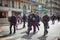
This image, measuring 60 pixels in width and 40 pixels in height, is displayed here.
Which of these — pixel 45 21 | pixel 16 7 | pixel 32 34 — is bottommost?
pixel 32 34

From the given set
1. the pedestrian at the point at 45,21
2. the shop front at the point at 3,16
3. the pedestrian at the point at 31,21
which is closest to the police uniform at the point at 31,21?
the pedestrian at the point at 31,21

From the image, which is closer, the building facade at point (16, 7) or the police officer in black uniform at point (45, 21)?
the building facade at point (16, 7)

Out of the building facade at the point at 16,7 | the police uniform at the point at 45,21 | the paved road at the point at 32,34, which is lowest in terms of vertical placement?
the paved road at the point at 32,34

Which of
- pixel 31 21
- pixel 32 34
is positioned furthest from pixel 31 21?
pixel 32 34

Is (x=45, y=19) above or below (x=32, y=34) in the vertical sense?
above

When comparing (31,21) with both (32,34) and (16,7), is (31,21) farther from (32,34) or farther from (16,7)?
(16,7)

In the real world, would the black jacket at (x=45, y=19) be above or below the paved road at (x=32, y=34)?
above

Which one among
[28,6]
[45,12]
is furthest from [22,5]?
[45,12]

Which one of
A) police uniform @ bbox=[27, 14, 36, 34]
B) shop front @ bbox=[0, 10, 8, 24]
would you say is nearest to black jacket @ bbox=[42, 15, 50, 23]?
police uniform @ bbox=[27, 14, 36, 34]

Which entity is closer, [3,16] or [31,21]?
[3,16]

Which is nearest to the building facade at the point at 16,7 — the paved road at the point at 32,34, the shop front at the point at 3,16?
the shop front at the point at 3,16

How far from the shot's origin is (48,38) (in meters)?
1.71

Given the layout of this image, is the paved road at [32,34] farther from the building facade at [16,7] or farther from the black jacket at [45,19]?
the building facade at [16,7]

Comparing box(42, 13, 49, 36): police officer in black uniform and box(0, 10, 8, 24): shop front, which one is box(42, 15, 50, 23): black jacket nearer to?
box(42, 13, 49, 36): police officer in black uniform
